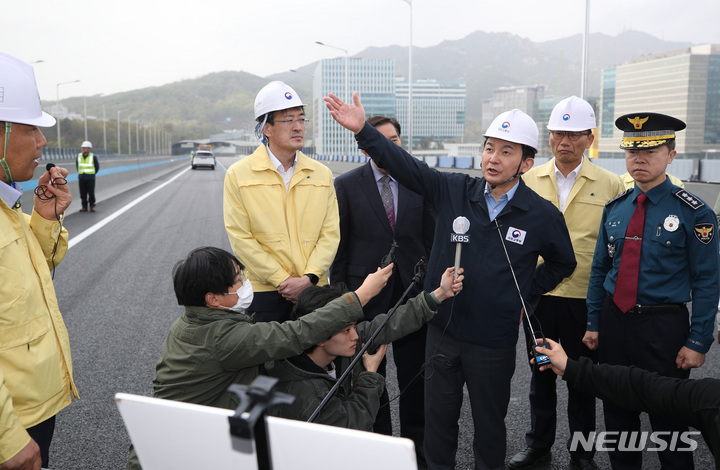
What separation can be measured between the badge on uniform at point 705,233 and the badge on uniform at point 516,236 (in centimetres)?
97

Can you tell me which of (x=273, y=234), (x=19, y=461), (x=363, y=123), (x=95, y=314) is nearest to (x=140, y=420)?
(x=19, y=461)

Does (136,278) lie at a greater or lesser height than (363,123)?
lesser

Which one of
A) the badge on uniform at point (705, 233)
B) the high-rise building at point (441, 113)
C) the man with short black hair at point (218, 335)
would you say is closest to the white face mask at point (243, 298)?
the man with short black hair at point (218, 335)

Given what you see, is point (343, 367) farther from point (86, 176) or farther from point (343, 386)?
point (86, 176)

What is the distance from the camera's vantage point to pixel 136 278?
9.02 m

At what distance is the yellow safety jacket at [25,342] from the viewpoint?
2.06 metres

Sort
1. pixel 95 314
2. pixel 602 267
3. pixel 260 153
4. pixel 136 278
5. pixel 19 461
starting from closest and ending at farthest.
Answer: pixel 19 461
pixel 602 267
pixel 260 153
pixel 95 314
pixel 136 278

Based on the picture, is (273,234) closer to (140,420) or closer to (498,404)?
(498,404)

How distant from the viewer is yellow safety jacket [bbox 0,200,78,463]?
6.76 feet

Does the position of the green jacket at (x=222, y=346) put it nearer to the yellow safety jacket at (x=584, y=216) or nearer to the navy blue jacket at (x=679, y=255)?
the navy blue jacket at (x=679, y=255)

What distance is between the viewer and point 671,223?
332 cm

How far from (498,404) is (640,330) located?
0.93 m

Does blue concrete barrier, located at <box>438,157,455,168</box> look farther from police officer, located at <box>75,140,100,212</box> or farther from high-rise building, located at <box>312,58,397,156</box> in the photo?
high-rise building, located at <box>312,58,397,156</box>

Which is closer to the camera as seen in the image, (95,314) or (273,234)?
(273,234)
